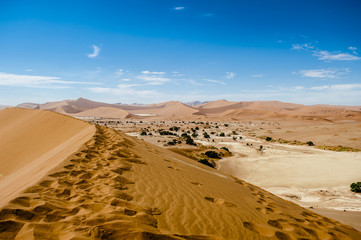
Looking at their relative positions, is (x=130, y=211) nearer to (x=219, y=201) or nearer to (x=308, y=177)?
(x=219, y=201)

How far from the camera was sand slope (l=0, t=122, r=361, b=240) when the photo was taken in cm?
237

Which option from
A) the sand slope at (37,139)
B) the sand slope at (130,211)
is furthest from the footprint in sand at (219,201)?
the sand slope at (37,139)

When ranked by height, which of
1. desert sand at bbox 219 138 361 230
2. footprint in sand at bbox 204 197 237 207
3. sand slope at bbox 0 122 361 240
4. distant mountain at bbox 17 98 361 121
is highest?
distant mountain at bbox 17 98 361 121

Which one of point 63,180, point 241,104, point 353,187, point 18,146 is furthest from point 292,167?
point 241,104

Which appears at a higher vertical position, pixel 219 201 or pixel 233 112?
pixel 233 112

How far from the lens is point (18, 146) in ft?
34.8

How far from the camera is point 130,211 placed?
296 centimetres

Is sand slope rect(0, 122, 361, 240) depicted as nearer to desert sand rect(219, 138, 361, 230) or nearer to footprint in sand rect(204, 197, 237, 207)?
footprint in sand rect(204, 197, 237, 207)

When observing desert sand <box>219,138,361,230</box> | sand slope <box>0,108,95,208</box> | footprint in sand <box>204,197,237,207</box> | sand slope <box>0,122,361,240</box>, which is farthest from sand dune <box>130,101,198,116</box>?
footprint in sand <box>204,197,237,207</box>

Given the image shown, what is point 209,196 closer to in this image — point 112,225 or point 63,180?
point 112,225

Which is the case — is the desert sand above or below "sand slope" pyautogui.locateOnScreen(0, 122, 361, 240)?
below

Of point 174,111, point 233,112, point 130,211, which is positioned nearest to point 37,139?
point 130,211

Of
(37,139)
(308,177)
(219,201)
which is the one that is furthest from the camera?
(308,177)

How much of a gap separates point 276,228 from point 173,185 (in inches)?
87.6
